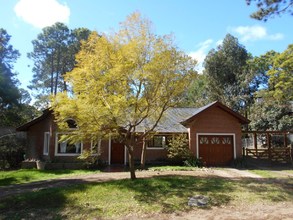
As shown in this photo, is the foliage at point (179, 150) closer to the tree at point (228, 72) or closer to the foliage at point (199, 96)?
the tree at point (228, 72)

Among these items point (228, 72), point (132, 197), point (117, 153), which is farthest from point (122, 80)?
point (228, 72)

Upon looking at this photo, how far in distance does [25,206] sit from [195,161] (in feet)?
45.0

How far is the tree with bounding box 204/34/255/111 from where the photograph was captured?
43.1 m

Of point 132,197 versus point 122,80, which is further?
point 122,80

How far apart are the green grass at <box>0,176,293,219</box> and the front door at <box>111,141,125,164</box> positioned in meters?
9.30

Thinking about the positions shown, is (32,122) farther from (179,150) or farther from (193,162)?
(193,162)

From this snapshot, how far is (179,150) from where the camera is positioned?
2212 centimetres

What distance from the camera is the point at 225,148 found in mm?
23344

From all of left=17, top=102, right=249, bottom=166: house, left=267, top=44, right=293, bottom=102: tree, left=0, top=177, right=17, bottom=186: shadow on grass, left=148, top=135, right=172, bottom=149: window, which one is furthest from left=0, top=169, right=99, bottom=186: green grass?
left=267, top=44, right=293, bottom=102: tree

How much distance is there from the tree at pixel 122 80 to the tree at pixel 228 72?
31054 millimetres

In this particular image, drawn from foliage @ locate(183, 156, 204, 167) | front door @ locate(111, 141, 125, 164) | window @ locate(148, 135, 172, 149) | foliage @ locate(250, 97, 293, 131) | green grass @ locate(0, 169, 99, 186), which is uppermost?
foliage @ locate(250, 97, 293, 131)

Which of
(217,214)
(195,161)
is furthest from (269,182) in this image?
(195,161)

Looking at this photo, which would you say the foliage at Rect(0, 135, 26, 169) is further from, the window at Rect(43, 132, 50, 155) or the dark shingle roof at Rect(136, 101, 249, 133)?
the dark shingle roof at Rect(136, 101, 249, 133)

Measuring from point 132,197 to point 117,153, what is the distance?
11985mm
